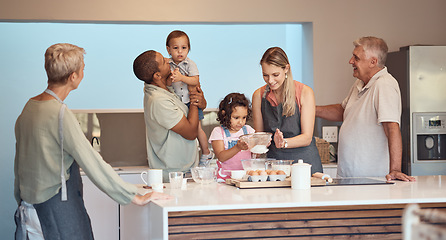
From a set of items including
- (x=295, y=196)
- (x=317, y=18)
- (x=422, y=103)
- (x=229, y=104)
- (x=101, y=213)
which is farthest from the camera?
(x=317, y=18)

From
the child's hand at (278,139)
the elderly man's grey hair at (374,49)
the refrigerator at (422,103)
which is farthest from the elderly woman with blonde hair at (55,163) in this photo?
the refrigerator at (422,103)

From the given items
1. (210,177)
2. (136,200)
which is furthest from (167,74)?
(136,200)

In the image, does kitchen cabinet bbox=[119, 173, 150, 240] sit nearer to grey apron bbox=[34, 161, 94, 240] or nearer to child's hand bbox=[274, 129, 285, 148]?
grey apron bbox=[34, 161, 94, 240]

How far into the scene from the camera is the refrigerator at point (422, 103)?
475cm

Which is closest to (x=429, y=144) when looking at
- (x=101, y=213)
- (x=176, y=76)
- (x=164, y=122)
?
(x=176, y=76)

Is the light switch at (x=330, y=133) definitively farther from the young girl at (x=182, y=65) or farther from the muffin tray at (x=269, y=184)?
the muffin tray at (x=269, y=184)

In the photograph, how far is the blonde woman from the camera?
3375mm

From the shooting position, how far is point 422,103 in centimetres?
476

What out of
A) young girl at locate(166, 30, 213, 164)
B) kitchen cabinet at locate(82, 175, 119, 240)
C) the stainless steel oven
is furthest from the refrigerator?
kitchen cabinet at locate(82, 175, 119, 240)

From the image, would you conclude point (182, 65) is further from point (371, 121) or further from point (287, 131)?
point (371, 121)

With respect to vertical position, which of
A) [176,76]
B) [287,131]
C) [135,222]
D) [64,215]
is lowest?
[135,222]

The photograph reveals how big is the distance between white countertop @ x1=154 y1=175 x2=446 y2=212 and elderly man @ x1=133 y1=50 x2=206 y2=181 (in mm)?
353

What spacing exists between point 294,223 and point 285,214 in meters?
0.06

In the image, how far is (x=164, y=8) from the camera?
5.01 metres
